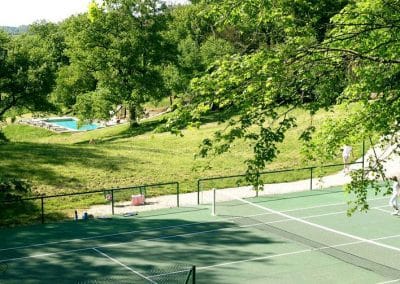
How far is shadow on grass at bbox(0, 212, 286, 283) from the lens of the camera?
18.2 meters

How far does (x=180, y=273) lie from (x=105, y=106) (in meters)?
37.2

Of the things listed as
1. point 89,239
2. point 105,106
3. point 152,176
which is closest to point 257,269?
point 89,239

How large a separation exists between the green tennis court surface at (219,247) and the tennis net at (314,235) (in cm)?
4

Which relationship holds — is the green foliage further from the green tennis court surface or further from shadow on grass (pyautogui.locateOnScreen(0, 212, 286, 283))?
shadow on grass (pyautogui.locateOnScreen(0, 212, 286, 283))

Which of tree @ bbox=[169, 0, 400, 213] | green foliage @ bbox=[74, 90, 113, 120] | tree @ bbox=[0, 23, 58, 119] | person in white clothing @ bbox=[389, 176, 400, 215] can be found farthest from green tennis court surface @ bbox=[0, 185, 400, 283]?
green foliage @ bbox=[74, 90, 113, 120]

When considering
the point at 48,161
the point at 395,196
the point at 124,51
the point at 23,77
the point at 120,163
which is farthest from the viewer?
the point at 124,51

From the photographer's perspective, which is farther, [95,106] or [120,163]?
[95,106]

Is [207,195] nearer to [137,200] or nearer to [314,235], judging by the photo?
[137,200]

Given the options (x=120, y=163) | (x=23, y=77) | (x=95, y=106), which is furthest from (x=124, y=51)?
(x=120, y=163)

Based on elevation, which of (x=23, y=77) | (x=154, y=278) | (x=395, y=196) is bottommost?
(x=154, y=278)

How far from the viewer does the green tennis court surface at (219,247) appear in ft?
58.7

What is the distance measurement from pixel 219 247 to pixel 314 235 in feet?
13.2

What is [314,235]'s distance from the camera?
22266mm

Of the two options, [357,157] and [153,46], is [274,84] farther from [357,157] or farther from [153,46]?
[153,46]
